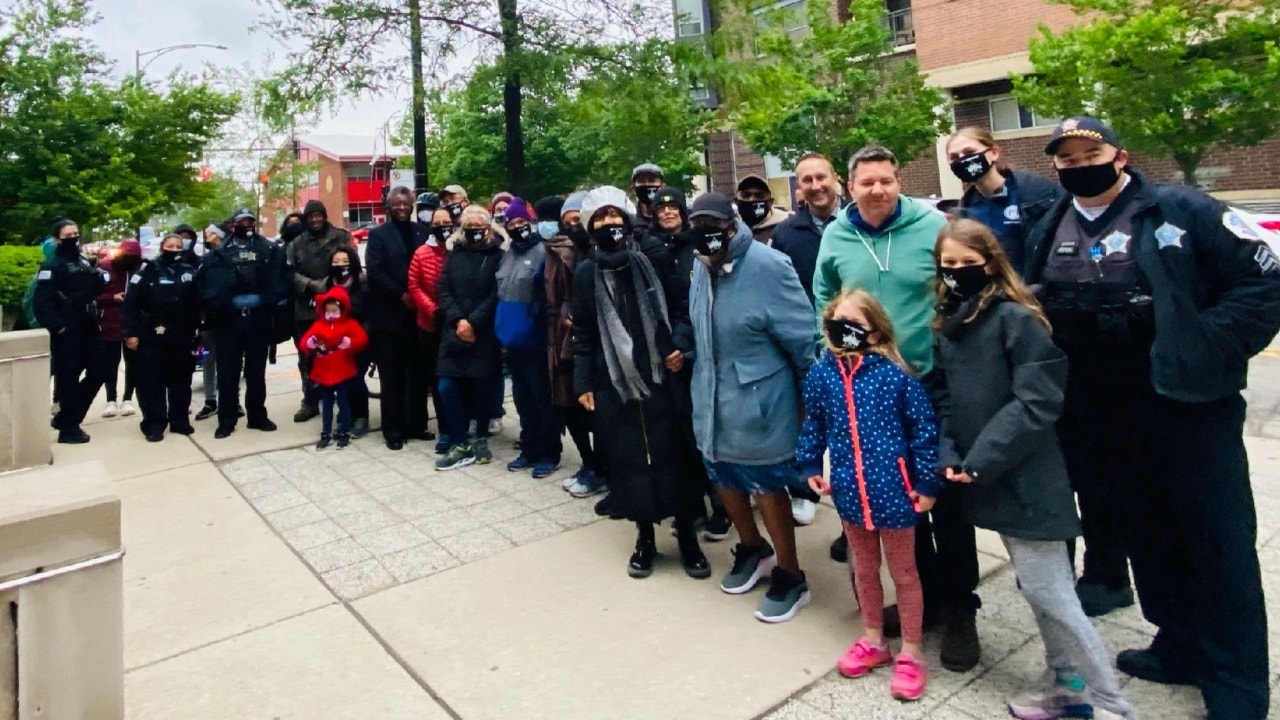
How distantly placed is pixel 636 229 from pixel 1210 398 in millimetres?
2563

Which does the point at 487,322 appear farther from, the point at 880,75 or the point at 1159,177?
the point at 1159,177

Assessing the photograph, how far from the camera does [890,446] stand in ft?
9.57

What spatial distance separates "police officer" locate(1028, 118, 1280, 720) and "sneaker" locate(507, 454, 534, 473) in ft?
12.9

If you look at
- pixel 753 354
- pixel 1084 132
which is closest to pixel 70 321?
pixel 753 354

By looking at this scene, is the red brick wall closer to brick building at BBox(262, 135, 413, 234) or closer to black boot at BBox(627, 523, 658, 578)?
black boot at BBox(627, 523, 658, 578)

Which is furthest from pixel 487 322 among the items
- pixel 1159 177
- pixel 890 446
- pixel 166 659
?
pixel 1159 177

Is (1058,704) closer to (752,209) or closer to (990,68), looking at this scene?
(752,209)

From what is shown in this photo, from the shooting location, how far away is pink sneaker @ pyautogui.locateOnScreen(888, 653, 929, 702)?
292 centimetres

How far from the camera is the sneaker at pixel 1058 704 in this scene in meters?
2.72

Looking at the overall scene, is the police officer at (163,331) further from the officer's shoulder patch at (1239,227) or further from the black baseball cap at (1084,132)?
the officer's shoulder patch at (1239,227)

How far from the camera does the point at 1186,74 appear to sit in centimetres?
1213

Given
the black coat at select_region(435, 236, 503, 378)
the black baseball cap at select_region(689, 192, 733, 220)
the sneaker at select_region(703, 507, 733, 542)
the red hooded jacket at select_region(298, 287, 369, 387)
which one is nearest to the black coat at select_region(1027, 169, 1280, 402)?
the black baseball cap at select_region(689, 192, 733, 220)

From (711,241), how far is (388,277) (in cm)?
389

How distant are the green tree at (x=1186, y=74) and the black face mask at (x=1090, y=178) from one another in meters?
11.2
